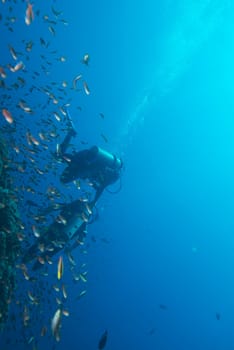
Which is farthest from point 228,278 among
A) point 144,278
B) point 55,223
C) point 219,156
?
point 55,223

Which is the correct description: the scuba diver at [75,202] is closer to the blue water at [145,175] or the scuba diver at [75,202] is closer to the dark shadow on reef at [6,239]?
the dark shadow on reef at [6,239]

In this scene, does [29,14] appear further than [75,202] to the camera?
No

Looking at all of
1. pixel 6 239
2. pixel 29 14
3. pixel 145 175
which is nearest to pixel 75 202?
pixel 6 239

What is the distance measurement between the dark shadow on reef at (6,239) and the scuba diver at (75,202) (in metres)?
0.43

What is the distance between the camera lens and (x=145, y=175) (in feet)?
304

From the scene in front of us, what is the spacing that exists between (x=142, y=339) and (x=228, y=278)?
43.7 metres

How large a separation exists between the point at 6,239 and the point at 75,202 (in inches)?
71.8

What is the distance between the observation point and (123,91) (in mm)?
71562

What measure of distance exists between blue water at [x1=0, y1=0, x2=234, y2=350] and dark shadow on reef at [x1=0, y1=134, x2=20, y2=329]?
3684 centimetres

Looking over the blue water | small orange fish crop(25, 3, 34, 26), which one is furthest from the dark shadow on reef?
the blue water

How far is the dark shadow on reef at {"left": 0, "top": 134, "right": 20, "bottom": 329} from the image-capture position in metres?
6.96

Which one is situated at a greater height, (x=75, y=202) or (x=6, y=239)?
(x=75, y=202)

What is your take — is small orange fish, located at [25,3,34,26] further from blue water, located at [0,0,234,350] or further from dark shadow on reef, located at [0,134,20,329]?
blue water, located at [0,0,234,350]

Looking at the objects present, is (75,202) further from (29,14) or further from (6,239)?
(29,14)
